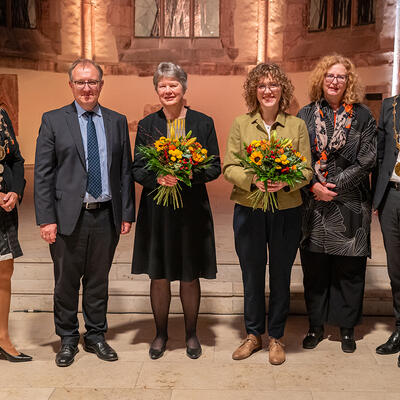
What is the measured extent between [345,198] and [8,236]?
7.65 feet

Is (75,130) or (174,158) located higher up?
(75,130)

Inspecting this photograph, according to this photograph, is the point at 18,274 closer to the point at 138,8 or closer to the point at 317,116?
the point at 317,116

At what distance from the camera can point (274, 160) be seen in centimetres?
336

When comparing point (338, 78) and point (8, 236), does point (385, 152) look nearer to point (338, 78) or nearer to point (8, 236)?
point (338, 78)

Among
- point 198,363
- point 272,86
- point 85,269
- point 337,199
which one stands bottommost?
point 198,363

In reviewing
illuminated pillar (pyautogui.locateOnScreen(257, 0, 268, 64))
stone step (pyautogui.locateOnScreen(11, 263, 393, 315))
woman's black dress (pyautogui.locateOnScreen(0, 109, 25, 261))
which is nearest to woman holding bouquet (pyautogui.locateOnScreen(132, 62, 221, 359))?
woman's black dress (pyautogui.locateOnScreen(0, 109, 25, 261))

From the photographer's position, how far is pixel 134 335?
4371mm

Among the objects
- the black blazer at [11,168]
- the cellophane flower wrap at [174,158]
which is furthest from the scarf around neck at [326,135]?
the black blazer at [11,168]

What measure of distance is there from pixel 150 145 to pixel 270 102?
0.84 m

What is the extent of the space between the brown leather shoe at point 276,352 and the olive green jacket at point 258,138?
98 centimetres

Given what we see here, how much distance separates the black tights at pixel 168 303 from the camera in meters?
3.92

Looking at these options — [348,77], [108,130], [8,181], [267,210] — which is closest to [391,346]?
[267,210]

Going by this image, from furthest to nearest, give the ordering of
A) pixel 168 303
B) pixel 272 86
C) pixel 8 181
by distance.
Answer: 1. pixel 168 303
2. pixel 8 181
3. pixel 272 86

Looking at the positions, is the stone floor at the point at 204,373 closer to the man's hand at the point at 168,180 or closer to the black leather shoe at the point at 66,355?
the black leather shoe at the point at 66,355
